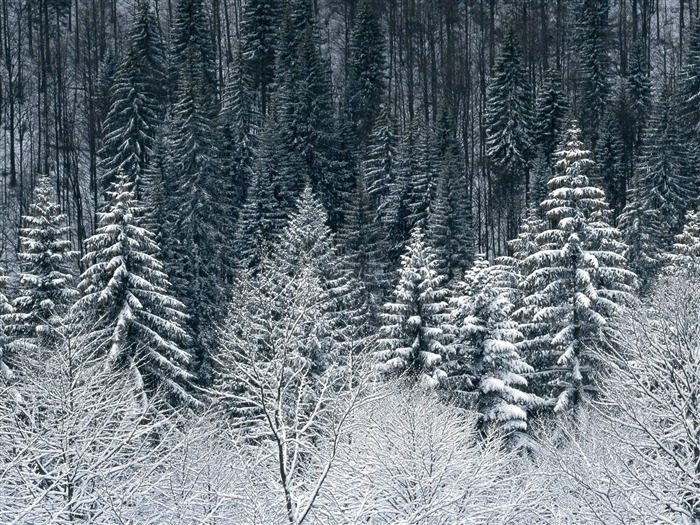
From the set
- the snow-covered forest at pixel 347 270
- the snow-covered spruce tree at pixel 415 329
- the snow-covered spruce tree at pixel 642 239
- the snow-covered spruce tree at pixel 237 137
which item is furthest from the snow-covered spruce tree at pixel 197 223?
the snow-covered spruce tree at pixel 642 239

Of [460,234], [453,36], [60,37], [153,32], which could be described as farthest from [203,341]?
[453,36]

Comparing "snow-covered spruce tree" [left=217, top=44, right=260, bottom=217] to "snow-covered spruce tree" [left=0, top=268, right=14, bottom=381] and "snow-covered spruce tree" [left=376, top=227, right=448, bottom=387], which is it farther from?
"snow-covered spruce tree" [left=0, top=268, right=14, bottom=381]

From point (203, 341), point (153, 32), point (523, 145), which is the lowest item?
point (203, 341)

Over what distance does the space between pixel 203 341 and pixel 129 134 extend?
61.5 feet

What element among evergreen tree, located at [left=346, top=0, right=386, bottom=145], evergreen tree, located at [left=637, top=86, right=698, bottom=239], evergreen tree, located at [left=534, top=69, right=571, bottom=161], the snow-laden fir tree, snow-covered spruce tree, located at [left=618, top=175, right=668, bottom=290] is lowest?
the snow-laden fir tree

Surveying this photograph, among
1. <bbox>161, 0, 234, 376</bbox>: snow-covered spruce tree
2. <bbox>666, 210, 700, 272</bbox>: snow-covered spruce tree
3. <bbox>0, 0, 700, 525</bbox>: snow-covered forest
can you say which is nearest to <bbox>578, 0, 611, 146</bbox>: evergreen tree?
<bbox>0, 0, 700, 525</bbox>: snow-covered forest

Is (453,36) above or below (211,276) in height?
above

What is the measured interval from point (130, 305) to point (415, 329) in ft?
38.1

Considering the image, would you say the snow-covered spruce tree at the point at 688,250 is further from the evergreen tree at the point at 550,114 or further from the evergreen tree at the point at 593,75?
the evergreen tree at the point at 593,75

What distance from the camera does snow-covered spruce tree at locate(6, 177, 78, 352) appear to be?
87.8 feet

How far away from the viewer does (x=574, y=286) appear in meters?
27.7

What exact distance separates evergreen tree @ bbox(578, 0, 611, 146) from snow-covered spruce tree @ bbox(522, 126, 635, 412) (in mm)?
32417

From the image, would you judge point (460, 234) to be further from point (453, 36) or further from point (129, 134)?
point (453, 36)

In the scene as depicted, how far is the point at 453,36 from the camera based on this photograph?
79.9 metres
